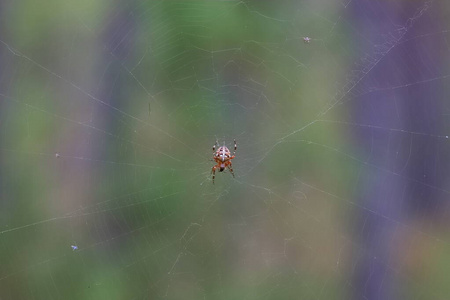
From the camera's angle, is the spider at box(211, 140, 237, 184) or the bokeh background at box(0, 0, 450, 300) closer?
the bokeh background at box(0, 0, 450, 300)

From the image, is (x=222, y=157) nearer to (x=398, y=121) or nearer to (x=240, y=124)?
(x=240, y=124)

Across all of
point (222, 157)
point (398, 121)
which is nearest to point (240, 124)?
point (222, 157)

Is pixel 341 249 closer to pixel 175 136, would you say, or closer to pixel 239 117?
pixel 239 117

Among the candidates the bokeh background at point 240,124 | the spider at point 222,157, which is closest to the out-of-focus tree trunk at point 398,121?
the bokeh background at point 240,124

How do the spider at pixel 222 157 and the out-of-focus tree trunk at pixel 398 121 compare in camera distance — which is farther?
the spider at pixel 222 157

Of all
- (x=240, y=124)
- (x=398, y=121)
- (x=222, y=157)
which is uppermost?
(x=398, y=121)

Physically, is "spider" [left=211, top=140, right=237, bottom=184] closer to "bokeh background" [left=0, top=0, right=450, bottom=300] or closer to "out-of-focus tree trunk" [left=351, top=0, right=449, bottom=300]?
"bokeh background" [left=0, top=0, right=450, bottom=300]

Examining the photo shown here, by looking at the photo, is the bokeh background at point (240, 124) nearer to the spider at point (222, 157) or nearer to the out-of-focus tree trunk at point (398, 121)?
the out-of-focus tree trunk at point (398, 121)

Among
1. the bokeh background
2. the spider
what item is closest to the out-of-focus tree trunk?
the bokeh background
